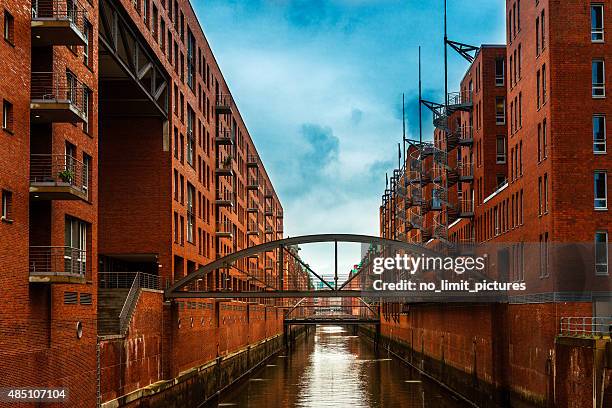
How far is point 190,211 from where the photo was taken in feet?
143

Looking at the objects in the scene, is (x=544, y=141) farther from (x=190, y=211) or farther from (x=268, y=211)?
(x=268, y=211)

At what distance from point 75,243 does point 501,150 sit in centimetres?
3123

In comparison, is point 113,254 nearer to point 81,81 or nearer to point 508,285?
point 81,81

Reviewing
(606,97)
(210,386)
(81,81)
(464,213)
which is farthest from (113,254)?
(464,213)

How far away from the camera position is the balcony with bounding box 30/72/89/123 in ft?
69.5

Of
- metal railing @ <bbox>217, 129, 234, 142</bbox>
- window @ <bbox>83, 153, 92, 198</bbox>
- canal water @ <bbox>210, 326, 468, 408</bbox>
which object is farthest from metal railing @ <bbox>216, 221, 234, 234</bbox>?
window @ <bbox>83, 153, 92, 198</bbox>

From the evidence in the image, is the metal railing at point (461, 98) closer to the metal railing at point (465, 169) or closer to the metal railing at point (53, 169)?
the metal railing at point (465, 169)

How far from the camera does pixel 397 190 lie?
84.2 m

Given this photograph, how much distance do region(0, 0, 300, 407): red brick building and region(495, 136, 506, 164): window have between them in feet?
50.1

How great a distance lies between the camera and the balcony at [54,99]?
21.2 m

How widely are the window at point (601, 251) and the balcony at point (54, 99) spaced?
58.8ft

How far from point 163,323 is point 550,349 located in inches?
576

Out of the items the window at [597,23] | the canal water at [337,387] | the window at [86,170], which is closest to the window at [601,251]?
the window at [597,23]

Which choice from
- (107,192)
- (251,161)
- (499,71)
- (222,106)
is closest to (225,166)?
(222,106)
